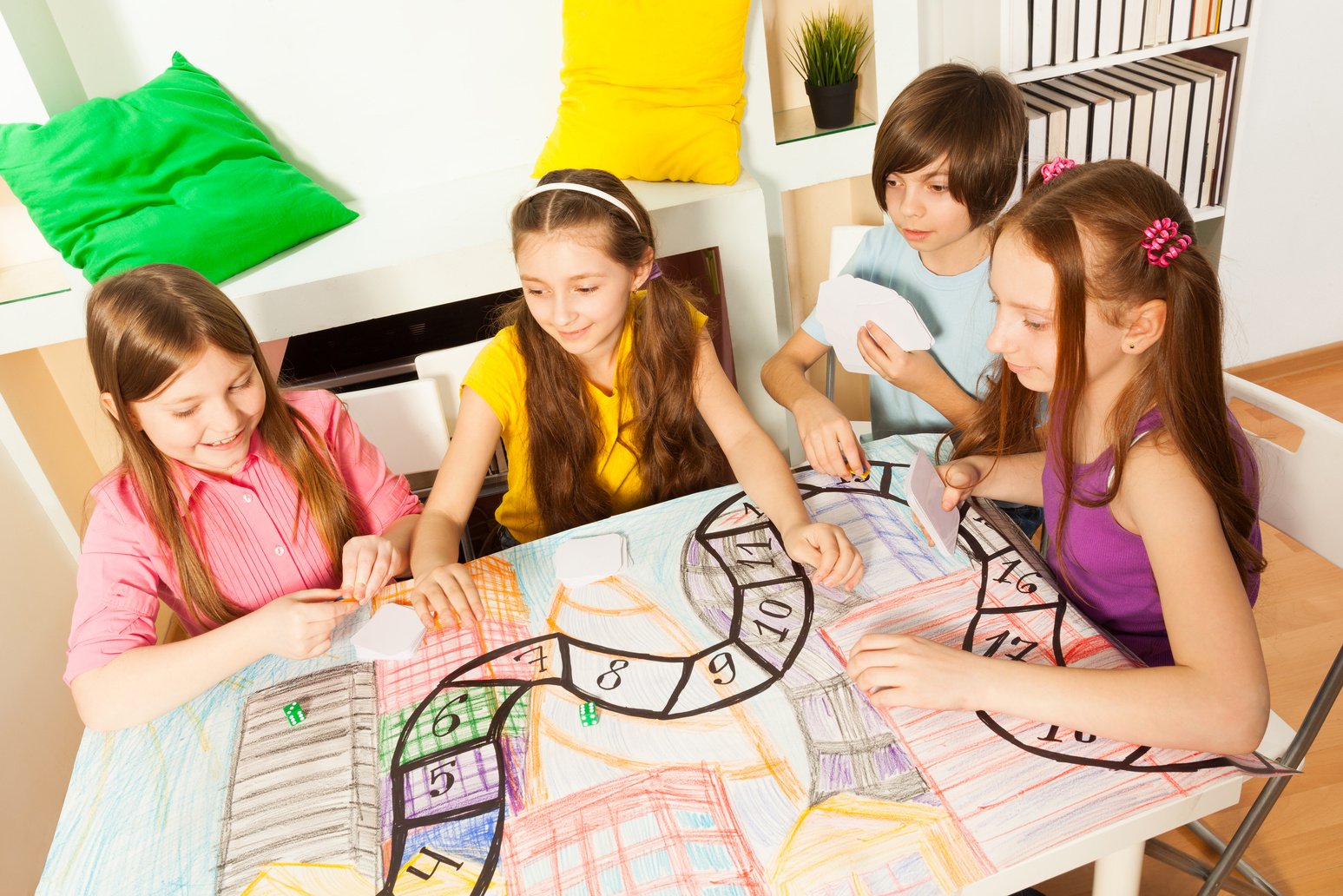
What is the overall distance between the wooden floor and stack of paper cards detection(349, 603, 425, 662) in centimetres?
109

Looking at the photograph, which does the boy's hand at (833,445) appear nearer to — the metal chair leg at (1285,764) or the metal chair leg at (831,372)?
the metal chair leg at (831,372)

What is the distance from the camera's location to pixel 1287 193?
250cm

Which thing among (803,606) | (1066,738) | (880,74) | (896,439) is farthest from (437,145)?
(1066,738)

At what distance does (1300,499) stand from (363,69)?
2128 mm

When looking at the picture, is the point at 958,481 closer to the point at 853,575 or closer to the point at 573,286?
the point at 853,575

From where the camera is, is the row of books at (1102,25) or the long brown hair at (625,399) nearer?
the long brown hair at (625,399)

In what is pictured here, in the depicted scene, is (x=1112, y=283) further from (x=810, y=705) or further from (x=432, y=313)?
(x=432, y=313)

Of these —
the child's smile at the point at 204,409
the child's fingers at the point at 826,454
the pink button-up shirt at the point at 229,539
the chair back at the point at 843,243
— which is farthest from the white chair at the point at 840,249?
the child's smile at the point at 204,409

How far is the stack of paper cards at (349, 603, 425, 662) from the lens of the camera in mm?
1148

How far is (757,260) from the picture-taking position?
7.11ft

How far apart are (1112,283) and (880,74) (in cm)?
136

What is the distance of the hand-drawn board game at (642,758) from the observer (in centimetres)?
85

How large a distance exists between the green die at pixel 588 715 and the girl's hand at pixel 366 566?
0.38 m

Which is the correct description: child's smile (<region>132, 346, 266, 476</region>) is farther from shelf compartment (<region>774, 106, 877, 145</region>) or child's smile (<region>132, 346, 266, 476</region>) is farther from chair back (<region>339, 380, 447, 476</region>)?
shelf compartment (<region>774, 106, 877, 145</region>)
